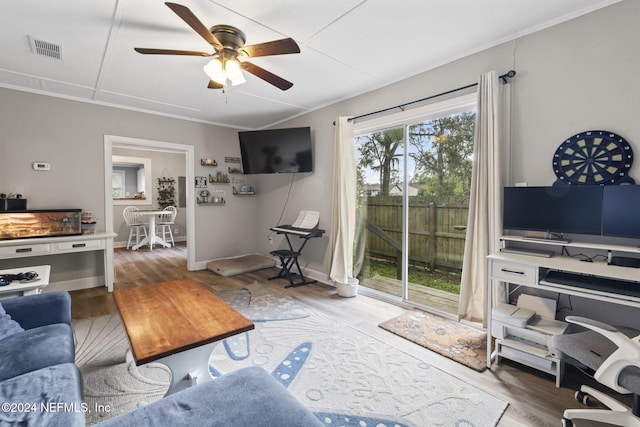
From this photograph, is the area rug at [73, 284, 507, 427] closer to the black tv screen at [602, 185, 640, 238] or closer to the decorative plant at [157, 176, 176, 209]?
the black tv screen at [602, 185, 640, 238]

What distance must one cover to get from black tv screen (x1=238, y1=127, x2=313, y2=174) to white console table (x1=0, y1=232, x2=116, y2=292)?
219cm

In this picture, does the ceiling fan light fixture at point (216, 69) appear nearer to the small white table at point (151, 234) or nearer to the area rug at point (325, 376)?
the area rug at point (325, 376)

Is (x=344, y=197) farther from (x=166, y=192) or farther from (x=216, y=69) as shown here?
(x=166, y=192)

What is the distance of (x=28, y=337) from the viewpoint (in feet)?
5.44

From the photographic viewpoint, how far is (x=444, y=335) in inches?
102

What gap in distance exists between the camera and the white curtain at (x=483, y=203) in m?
2.41

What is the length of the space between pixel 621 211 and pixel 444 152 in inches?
58.1

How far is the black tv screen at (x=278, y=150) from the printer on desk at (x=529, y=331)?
119 inches

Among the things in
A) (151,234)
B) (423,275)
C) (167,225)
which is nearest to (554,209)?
(423,275)

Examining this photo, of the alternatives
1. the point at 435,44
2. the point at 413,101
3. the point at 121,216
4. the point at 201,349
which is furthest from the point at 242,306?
the point at 121,216

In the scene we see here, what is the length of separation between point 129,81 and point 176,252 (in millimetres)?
4199

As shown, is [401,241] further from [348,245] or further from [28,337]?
[28,337]

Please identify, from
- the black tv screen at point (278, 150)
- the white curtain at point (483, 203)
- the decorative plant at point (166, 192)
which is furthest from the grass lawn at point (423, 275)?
the decorative plant at point (166, 192)

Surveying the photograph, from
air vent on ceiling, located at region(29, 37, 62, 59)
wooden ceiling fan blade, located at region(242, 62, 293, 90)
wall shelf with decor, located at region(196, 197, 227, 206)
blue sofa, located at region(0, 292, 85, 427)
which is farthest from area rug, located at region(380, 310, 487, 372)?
air vent on ceiling, located at region(29, 37, 62, 59)
